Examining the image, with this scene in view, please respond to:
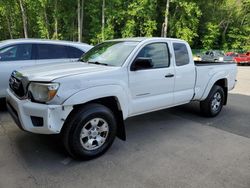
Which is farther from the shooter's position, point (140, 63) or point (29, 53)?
point (29, 53)

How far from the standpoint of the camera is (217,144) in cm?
433

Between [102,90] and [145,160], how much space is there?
3.97 ft

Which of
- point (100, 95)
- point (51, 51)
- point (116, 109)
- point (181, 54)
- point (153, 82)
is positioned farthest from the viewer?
point (51, 51)

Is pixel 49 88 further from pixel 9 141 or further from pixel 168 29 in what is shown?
pixel 168 29

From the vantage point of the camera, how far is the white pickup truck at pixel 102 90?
3283mm

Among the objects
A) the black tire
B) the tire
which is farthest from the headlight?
the tire

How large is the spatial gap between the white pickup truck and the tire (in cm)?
54

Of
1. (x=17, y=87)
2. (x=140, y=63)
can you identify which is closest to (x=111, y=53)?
(x=140, y=63)

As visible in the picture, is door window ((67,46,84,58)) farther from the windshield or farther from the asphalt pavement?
the asphalt pavement

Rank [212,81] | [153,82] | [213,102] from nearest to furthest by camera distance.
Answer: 1. [153,82]
2. [212,81]
3. [213,102]

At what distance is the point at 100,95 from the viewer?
3578mm

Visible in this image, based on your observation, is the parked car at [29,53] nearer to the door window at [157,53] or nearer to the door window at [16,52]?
the door window at [16,52]

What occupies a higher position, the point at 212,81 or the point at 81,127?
the point at 212,81

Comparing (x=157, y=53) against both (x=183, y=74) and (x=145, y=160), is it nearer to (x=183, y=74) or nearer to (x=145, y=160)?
(x=183, y=74)
